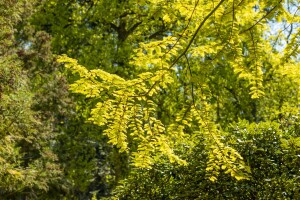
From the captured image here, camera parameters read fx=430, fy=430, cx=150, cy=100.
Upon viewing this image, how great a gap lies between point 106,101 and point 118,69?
946 centimetres

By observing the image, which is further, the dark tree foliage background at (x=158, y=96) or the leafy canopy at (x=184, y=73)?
the dark tree foliage background at (x=158, y=96)

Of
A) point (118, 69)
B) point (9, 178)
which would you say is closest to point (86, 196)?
point (118, 69)

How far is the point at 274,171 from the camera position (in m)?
5.02

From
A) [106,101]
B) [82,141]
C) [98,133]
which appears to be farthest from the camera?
[82,141]

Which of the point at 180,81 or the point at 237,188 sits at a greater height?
the point at 180,81

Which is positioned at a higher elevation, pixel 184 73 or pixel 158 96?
pixel 158 96

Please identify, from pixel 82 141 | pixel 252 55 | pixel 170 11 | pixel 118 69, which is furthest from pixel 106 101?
pixel 82 141

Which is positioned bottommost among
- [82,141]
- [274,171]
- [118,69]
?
[274,171]

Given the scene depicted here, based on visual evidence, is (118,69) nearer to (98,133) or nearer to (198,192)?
(98,133)

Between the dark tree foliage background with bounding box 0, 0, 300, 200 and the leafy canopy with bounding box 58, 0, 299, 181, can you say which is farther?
the dark tree foliage background with bounding box 0, 0, 300, 200

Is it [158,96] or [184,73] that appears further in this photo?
[158,96]

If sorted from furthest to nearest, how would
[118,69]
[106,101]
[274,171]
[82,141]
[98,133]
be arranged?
[82,141]
[98,133]
[118,69]
[274,171]
[106,101]

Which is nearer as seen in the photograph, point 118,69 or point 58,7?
point 118,69

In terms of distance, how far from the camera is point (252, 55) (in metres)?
3.11
